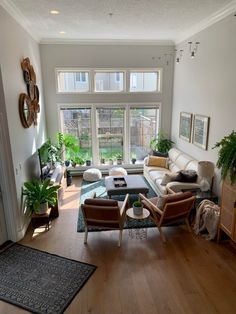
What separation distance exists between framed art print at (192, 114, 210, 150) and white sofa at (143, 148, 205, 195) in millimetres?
433

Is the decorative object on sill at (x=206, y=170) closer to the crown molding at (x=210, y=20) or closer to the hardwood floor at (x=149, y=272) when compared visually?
the hardwood floor at (x=149, y=272)

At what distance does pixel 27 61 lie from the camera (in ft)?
15.8

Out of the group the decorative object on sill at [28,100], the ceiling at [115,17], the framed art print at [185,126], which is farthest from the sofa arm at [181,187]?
the ceiling at [115,17]

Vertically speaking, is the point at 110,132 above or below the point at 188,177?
above

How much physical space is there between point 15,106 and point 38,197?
165cm

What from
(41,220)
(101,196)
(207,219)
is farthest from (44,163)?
(207,219)

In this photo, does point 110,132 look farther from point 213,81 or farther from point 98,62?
point 213,81

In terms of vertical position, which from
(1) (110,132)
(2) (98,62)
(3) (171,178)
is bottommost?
(3) (171,178)

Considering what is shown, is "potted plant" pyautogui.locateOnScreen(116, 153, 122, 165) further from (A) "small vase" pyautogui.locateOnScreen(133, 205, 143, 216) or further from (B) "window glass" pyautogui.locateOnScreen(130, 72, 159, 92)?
(A) "small vase" pyautogui.locateOnScreen(133, 205, 143, 216)

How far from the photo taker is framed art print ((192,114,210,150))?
5074mm

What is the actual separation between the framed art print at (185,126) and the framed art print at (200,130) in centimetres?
23

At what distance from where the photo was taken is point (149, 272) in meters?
3.21

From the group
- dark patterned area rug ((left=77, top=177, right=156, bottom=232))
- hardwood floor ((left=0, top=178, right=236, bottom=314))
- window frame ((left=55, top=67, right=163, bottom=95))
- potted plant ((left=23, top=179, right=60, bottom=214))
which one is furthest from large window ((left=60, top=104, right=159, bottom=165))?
hardwood floor ((left=0, top=178, right=236, bottom=314))

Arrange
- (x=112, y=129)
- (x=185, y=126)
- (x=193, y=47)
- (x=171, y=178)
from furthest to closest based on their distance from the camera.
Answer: (x=112, y=129) → (x=185, y=126) → (x=193, y=47) → (x=171, y=178)
